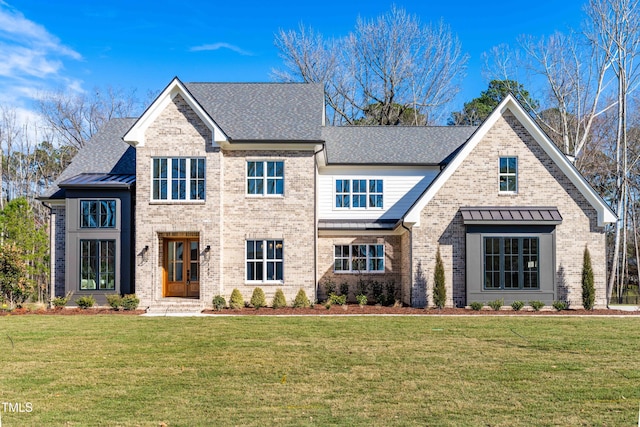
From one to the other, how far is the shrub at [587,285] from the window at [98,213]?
652 inches

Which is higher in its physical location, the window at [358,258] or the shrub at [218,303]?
the window at [358,258]

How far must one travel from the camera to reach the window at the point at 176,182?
20188 millimetres

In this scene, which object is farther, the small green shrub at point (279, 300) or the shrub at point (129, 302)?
the small green shrub at point (279, 300)

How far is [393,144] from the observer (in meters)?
25.1

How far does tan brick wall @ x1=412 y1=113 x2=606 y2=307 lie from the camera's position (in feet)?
65.4

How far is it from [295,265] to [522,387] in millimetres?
12770

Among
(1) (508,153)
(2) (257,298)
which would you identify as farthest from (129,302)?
(1) (508,153)

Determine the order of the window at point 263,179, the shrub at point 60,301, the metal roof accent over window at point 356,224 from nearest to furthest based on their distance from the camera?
the shrub at point 60,301, the window at point 263,179, the metal roof accent over window at point 356,224

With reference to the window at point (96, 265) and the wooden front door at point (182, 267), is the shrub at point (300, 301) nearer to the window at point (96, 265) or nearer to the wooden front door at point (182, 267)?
the wooden front door at point (182, 267)

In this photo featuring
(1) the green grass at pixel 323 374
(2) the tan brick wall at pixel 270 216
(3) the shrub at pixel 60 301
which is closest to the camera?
(1) the green grass at pixel 323 374

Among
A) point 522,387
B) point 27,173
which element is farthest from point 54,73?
point 522,387

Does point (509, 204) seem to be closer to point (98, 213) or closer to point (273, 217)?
point (273, 217)

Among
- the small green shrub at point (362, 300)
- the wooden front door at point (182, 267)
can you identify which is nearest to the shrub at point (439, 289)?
the small green shrub at point (362, 300)

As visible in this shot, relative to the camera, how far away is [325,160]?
75.3ft
